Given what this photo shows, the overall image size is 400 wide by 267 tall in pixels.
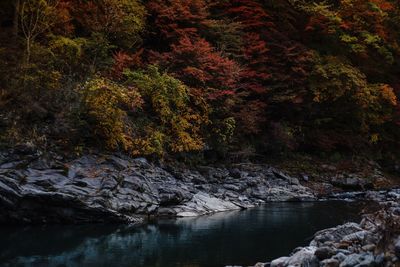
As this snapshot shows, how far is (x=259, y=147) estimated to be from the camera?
82.5ft

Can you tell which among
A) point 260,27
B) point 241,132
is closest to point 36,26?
point 241,132

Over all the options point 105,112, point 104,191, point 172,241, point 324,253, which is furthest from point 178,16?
point 324,253

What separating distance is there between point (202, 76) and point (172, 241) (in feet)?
32.6

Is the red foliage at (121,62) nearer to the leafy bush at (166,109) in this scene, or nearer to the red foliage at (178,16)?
the leafy bush at (166,109)

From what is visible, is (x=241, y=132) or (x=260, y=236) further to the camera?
(x=241, y=132)

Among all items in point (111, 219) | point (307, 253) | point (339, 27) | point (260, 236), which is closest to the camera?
point (307, 253)

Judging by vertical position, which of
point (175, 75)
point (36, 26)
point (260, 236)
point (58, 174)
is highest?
point (36, 26)

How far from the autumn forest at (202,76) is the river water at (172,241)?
3873 mm

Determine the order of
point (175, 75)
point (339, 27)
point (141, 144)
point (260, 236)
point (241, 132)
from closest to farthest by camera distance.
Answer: point (260, 236)
point (141, 144)
point (175, 75)
point (241, 132)
point (339, 27)

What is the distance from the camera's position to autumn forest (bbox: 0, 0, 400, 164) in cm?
1842

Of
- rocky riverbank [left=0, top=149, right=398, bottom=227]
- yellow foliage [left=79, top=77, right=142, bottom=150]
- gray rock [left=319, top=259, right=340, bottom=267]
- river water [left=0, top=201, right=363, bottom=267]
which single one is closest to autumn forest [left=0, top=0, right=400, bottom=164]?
yellow foliage [left=79, top=77, right=142, bottom=150]

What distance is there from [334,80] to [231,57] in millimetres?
4935

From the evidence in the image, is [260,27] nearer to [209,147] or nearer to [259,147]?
[259,147]

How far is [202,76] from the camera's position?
72.4 feet
